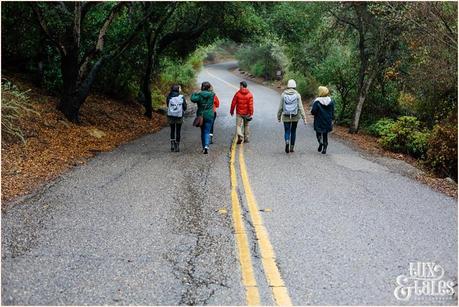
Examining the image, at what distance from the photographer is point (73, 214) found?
7227mm

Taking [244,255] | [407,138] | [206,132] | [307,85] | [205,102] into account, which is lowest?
[307,85]

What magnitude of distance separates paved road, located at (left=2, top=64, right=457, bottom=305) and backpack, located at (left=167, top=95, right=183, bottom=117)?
7.28 ft

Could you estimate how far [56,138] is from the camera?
1301 cm

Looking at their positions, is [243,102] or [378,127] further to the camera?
[378,127]

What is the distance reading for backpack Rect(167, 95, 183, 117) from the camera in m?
13.0

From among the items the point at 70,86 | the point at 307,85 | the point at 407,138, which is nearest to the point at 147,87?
the point at 70,86

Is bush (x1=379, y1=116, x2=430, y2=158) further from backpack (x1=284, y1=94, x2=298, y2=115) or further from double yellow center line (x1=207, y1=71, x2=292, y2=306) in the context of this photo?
double yellow center line (x1=207, y1=71, x2=292, y2=306)

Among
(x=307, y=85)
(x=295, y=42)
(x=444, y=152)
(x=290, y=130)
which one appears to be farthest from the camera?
(x=307, y=85)

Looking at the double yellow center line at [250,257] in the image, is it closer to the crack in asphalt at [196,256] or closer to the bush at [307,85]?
the crack in asphalt at [196,256]

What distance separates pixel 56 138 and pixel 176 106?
316 centimetres

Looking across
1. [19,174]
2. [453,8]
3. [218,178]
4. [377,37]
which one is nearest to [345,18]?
[377,37]

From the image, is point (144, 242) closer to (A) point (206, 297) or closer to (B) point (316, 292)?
(A) point (206, 297)

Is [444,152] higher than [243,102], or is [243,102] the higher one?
[243,102]

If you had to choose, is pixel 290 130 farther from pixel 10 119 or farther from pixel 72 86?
pixel 10 119
